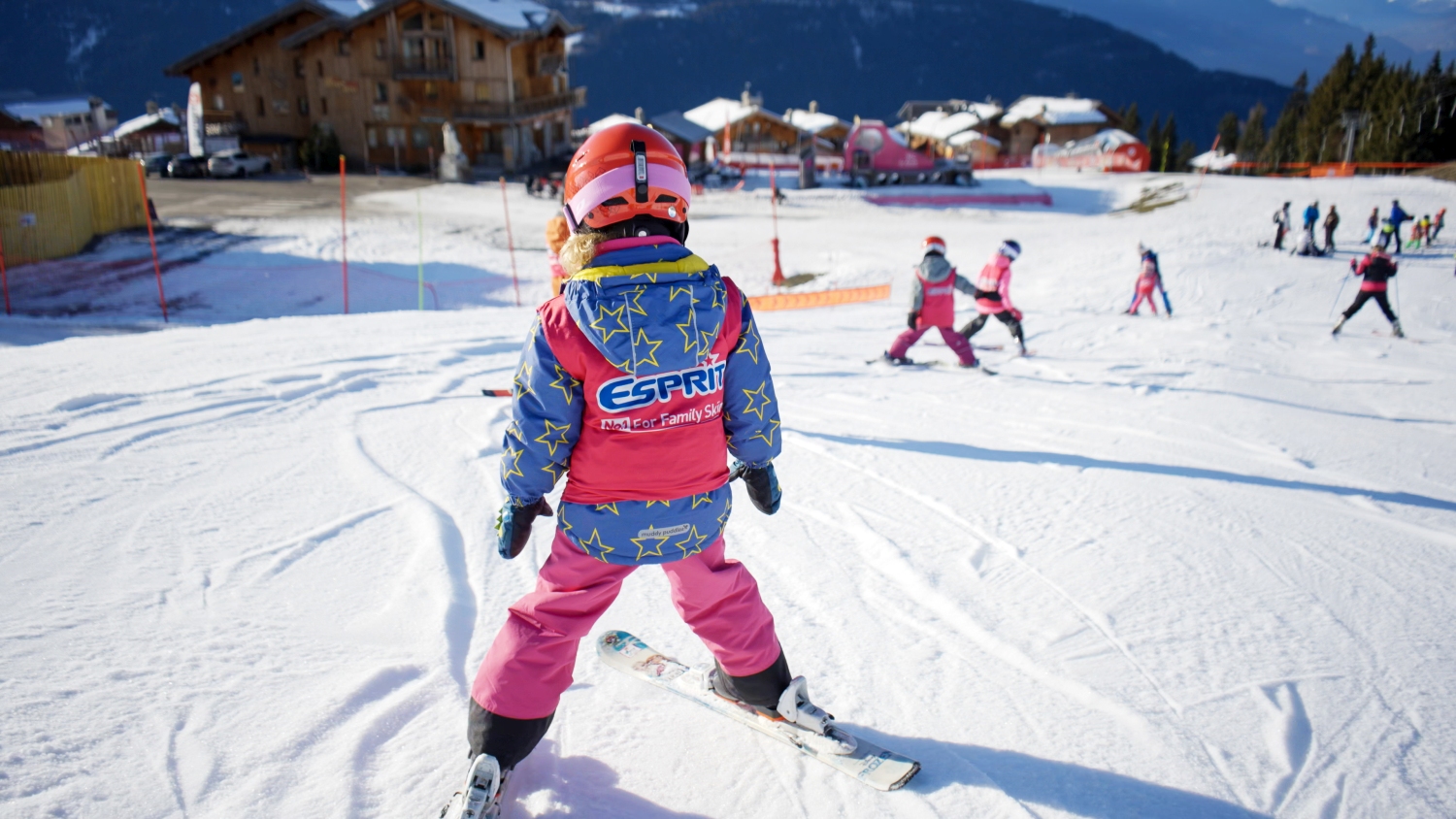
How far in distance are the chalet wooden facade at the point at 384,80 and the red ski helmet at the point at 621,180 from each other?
36749 mm

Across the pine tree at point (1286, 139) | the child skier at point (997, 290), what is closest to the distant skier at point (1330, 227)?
the child skier at point (997, 290)

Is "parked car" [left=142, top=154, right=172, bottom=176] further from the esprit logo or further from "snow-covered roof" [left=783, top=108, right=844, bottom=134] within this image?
the esprit logo

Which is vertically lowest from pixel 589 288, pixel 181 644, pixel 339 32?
pixel 181 644

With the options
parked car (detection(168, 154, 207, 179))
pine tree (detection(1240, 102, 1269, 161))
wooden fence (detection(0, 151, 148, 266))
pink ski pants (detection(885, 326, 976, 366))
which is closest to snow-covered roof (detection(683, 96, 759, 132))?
parked car (detection(168, 154, 207, 179))

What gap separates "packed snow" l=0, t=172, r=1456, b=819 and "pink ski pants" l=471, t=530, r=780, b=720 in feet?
1.05

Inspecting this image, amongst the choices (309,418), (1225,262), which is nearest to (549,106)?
(1225,262)

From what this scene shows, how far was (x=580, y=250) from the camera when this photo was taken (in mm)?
1896

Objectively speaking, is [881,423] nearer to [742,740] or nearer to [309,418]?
[742,740]

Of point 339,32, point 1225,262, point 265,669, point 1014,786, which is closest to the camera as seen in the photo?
point 1014,786

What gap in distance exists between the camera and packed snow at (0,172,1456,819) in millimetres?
2061

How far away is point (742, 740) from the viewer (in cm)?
224

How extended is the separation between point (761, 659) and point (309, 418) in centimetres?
399

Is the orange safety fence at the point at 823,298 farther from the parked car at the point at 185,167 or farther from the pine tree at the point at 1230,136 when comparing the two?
the pine tree at the point at 1230,136

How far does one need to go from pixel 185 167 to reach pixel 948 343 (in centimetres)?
3459
